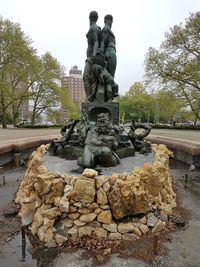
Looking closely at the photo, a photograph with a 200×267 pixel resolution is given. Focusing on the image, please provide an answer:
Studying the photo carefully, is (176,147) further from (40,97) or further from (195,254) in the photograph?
(40,97)

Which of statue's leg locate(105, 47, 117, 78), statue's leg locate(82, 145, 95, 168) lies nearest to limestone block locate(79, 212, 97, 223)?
statue's leg locate(82, 145, 95, 168)

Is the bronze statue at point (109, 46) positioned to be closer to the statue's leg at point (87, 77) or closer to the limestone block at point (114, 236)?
the statue's leg at point (87, 77)

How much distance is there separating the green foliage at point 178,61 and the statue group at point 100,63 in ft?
38.1

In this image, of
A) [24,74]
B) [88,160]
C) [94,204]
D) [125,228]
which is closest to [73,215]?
[94,204]

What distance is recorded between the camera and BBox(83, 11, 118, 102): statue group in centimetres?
973

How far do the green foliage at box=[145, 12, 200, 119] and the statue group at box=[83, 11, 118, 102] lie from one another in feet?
38.1

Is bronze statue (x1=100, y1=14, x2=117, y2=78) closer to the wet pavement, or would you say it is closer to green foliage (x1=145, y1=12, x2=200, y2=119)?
the wet pavement

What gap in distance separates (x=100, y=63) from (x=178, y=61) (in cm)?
1391

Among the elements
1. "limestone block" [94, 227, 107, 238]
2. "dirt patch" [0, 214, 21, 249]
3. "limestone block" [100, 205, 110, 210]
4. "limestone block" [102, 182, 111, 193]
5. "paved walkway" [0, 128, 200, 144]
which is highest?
"limestone block" [102, 182, 111, 193]

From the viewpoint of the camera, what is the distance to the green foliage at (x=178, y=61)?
810 inches

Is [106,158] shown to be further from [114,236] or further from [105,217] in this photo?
[114,236]

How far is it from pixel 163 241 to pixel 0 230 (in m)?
2.83

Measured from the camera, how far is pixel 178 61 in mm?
21766

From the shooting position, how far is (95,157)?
6.66 metres
